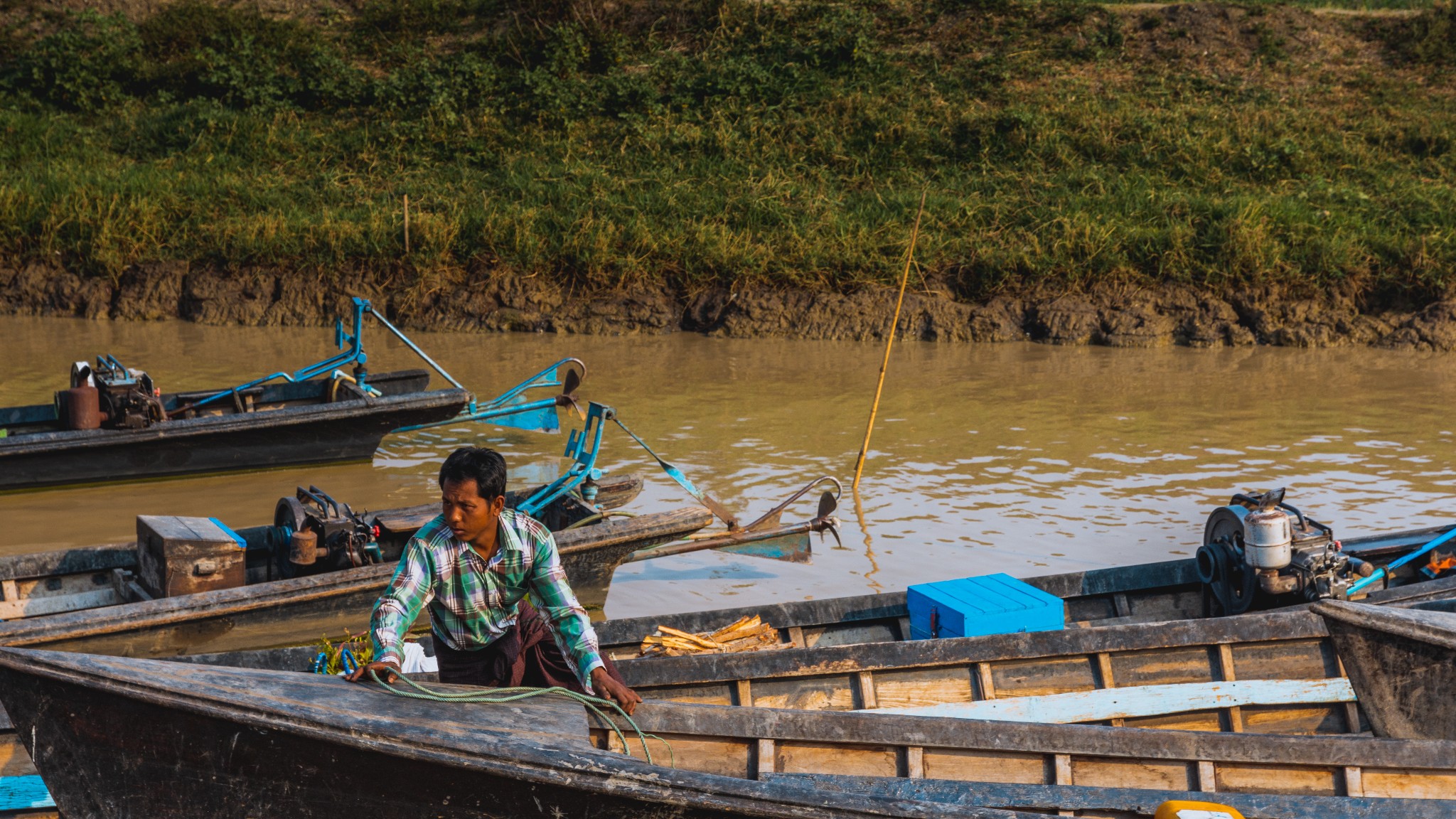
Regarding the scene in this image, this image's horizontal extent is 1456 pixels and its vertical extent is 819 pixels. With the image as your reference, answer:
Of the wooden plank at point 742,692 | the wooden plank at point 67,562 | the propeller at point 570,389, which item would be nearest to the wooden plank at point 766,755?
the wooden plank at point 742,692

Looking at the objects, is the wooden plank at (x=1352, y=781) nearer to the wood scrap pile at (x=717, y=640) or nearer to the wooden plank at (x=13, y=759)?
the wood scrap pile at (x=717, y=640)

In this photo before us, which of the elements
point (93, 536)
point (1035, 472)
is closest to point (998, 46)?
point (1035, 472)

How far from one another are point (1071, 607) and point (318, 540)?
3.38 m

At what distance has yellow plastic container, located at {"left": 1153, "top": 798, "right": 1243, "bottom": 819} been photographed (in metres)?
3.29

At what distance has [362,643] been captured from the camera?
4344 millimetres

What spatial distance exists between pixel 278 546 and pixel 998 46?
54.4ft

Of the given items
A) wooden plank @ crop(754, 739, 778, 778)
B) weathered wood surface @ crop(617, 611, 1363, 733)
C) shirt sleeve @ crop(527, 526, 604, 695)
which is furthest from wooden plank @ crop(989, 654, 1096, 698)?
shirt sleeve @ crop(527, 526, 604, 695)

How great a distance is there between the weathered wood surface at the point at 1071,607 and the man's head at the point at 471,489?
171cm

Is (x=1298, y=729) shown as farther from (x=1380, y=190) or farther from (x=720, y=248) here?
(x=1380, y=190)

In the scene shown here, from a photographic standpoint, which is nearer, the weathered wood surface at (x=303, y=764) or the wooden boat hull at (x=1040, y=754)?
the weathered wood surface at (x=303, y=764)

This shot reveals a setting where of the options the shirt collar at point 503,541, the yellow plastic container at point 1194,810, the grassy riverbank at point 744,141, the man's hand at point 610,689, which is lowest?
the yellow plastic container at point 1194,810

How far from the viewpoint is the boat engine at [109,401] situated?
829 centimetres

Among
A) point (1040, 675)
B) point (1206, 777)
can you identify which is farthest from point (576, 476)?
point (1206, 777)

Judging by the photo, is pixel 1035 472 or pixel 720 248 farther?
pixel 720 248
